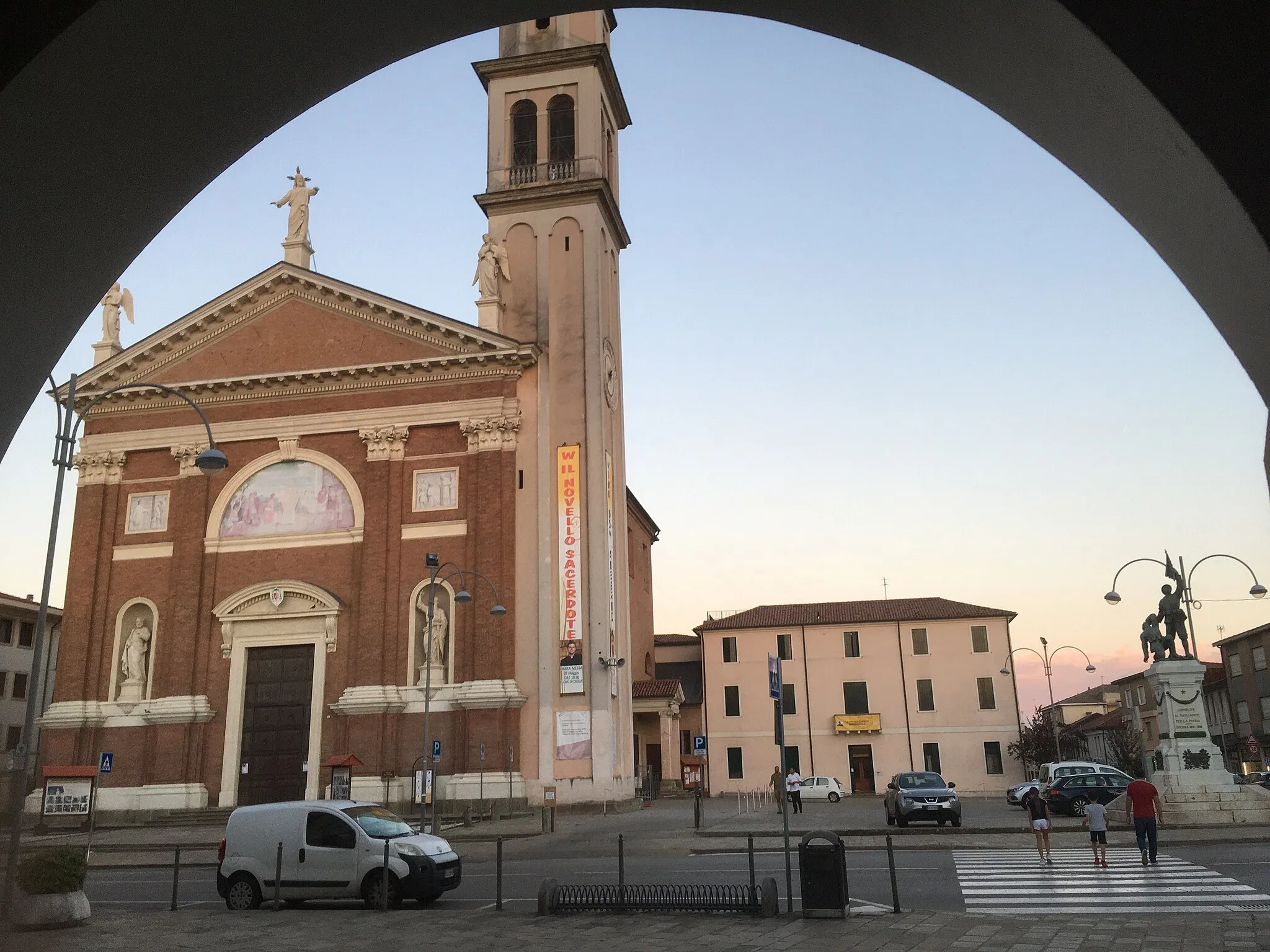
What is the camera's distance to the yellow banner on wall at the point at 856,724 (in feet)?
206

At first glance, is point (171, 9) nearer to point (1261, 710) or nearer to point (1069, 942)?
point (1069, 942)

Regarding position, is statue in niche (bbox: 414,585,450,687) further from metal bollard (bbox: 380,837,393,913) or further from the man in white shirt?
metal bollard (bbox: 380,837,393,913)

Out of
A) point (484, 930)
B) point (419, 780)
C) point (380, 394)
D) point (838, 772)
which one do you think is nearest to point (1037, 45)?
point (484, 930)

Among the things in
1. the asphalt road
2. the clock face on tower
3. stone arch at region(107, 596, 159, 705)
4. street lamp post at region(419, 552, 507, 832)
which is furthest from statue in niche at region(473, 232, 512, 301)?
the asphalt road

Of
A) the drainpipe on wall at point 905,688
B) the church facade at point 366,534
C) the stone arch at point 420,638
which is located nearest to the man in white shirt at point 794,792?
the church facade at point 366,534

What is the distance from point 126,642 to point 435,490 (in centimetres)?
1286

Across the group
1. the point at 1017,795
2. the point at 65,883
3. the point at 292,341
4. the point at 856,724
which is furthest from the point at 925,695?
the point at 65,883

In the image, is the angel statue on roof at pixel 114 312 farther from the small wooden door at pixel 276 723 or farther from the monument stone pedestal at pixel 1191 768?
the monument stone pedestal at pixel 1191 768

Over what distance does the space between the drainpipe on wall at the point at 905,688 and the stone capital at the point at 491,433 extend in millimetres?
34467

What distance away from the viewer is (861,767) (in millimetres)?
62719

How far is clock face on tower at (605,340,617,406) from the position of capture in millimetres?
40969

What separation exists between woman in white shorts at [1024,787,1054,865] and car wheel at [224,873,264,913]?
43.6ft

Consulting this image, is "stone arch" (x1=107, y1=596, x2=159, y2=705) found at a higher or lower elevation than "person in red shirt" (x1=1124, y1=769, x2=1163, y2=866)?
higher

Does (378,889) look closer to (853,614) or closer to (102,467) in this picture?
(102,467)
